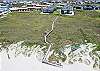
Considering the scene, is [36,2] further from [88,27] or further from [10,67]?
[10,67]

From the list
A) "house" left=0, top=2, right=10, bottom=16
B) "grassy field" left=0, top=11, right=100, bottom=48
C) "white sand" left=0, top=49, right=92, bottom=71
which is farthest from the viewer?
"house" left=0, top=2, right=10, bottom=16

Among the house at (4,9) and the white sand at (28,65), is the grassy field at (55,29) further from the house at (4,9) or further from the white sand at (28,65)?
the white sand at (28,65)

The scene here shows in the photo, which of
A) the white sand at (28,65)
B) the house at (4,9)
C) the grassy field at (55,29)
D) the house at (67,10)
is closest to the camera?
the white sand at (28,65)

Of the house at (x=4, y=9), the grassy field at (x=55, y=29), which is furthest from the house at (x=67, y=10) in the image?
the house at (x=4, y=9)

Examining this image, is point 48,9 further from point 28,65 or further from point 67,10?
point 28,65

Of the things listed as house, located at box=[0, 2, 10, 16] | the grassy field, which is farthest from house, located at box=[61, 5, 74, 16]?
house, located at box=[0, 2, 10, 16]

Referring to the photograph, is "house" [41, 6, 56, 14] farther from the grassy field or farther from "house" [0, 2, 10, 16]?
"house" [0, 2, 10, 16]

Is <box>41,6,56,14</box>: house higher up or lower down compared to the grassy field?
higher up

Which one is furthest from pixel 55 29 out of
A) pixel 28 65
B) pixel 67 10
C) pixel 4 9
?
pixel 4 9
